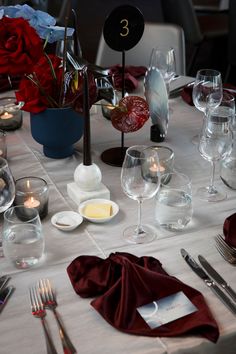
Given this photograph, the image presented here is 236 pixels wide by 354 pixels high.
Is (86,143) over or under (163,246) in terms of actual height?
over

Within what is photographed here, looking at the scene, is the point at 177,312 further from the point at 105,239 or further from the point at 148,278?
the point at 105,239

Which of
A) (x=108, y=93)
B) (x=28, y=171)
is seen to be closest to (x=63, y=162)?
(x=28, y=171)

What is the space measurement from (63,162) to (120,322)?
71 cm

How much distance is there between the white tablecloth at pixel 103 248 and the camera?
877 millimetres

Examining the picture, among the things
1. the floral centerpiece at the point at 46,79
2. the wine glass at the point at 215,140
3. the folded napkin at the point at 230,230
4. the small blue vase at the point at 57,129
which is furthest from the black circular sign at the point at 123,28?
the folded napkin at the point at 230,230

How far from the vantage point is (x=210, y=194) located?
135 centimetres

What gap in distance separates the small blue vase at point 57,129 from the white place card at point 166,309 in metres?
0.68

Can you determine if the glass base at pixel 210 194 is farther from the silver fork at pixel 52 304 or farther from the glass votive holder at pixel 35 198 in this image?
the silver fork at pixel 52 304

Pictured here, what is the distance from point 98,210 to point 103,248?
0.14 metres

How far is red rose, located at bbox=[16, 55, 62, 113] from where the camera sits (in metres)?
1.42

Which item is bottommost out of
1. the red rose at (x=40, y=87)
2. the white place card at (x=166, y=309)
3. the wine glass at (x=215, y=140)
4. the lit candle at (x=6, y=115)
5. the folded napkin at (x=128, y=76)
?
the white place card at (x=166, y=309)

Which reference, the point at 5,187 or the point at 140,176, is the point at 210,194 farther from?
the point at 5,187

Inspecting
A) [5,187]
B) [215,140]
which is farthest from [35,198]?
[215,140]

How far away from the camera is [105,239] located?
117 centimetres
